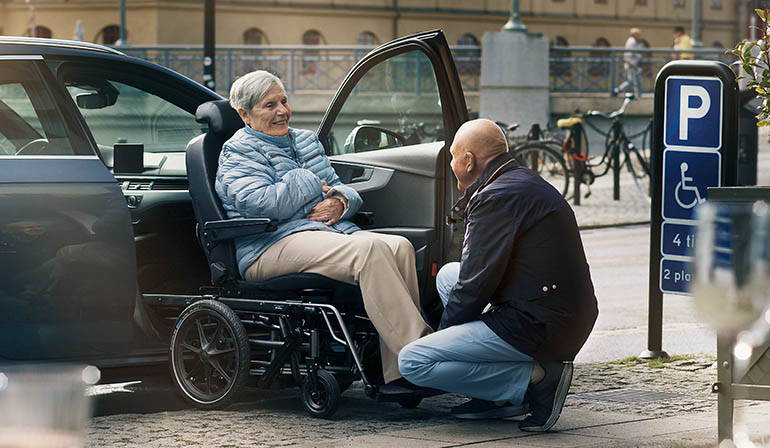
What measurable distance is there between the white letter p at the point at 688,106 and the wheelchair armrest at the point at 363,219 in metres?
1.88

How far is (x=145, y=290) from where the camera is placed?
6297mm

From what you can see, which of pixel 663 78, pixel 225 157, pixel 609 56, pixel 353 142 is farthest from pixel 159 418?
pixel 609 56

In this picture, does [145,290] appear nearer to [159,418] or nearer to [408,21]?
[159,418]

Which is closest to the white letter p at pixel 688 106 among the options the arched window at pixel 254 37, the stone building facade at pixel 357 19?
the stone building facade at pixel 357 19

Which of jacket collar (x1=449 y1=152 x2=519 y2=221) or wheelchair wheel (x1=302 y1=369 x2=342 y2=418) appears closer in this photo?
jacket collar (x1=449 y1=152 x2=519 y2=221)

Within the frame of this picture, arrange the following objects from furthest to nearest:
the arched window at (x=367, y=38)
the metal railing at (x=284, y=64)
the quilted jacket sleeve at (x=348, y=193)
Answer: the arched window at (x=367, y=38) → the metal railing at (x=284, y=64) → the quilted jacket sleeve at (x=348, y=193)

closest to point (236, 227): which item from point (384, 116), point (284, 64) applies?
point (384, 116)

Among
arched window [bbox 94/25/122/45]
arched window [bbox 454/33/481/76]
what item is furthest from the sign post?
arched window [bbox 94/25/122/45]

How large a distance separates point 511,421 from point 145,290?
1.93 meters

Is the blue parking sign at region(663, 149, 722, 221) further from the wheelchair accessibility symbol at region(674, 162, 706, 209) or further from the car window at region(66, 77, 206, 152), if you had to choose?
the car window at region(66, 77, 206, 152)

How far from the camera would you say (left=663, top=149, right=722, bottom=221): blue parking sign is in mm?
6969

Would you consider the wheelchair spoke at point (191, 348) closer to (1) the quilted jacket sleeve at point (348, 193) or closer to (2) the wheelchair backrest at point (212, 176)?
(2) the wheelchair backrest at point (212, 176)

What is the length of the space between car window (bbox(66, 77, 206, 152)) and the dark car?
0.01 m

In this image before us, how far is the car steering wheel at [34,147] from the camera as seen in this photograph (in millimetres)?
5633
